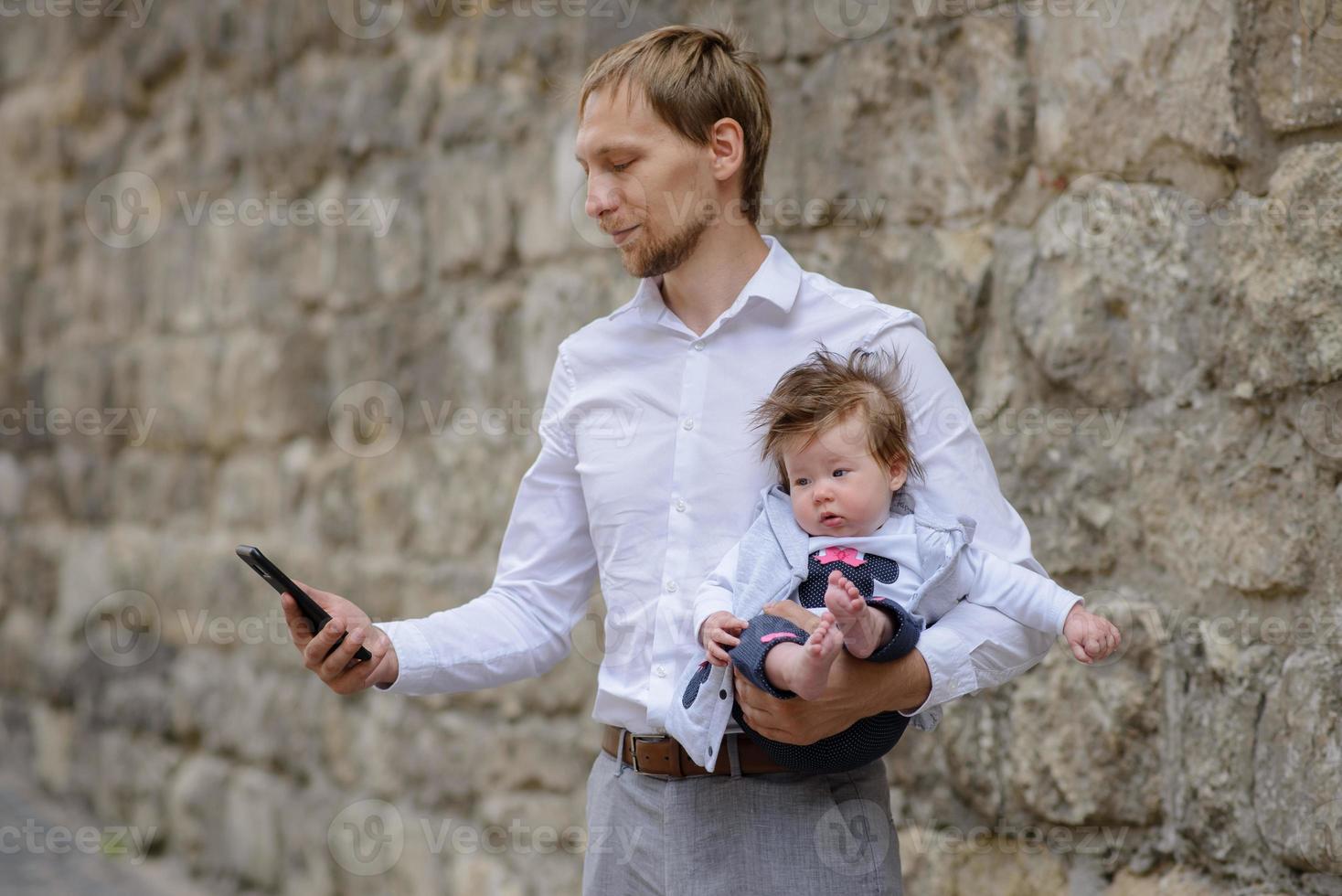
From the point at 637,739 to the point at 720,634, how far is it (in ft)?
1.23

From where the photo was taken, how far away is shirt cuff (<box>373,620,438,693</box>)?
2160mm

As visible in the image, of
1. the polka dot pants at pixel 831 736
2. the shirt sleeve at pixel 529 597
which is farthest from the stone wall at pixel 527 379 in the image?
the polka dot pants at pixel 831 736

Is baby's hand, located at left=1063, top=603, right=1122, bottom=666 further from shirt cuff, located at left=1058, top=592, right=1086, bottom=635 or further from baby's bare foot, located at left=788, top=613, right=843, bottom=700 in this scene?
baby's bare foot, located at left=788, top=613, right=843, bottom=700

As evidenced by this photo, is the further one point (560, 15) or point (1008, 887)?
point (560, 15)

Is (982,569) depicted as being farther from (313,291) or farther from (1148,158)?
(313,291)

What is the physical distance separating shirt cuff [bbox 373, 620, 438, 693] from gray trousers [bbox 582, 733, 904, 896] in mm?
383

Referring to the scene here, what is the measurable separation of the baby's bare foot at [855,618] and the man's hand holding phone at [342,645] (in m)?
0.71

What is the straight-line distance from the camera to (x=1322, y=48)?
219cm

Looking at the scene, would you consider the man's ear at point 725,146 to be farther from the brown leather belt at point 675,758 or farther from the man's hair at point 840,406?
the brown leather belt at point 675,758

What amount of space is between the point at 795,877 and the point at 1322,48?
4.62 ft

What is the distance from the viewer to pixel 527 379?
391 cm

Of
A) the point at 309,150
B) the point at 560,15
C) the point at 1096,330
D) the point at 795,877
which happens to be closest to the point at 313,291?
the point at 309,150

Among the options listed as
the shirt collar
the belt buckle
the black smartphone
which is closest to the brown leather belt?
the belt buckle

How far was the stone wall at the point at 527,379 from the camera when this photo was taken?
230 cm
